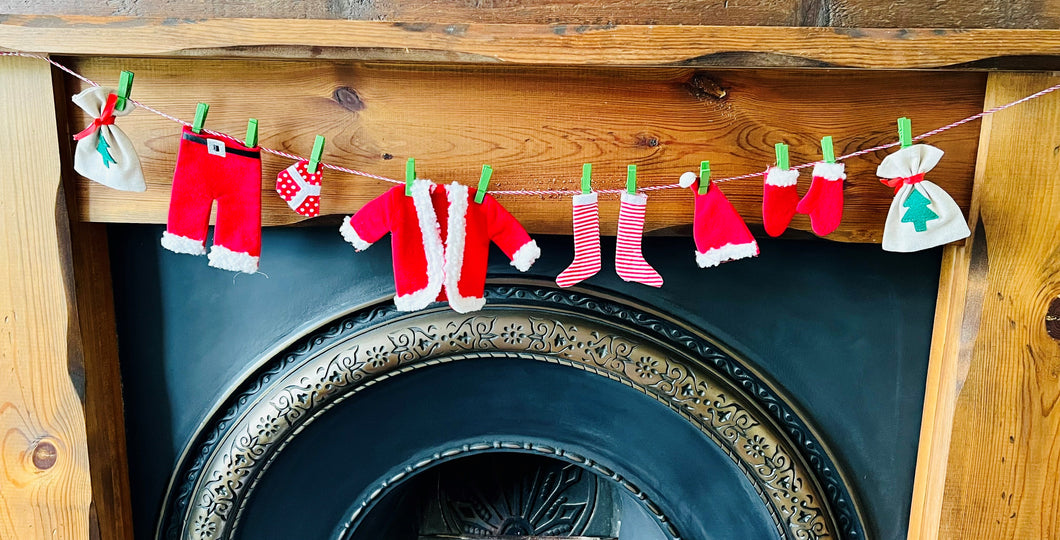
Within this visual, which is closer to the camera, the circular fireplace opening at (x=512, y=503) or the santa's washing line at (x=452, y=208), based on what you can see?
the santa's washing line at (x=452, y=208)

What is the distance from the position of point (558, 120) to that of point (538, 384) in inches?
14.5

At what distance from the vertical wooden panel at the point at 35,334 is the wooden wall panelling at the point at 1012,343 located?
3.63ft

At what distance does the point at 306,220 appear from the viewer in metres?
0.87

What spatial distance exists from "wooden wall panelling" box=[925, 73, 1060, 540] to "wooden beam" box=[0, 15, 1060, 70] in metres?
0.09

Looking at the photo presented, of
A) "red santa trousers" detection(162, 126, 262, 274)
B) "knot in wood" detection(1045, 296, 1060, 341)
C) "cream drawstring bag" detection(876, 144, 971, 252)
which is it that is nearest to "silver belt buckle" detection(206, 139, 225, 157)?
"red santa trousers" detection(162, 126, 262, 274)

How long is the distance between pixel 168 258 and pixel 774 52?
0.80m

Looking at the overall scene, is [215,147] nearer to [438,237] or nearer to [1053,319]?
[438,237]

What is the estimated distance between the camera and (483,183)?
2.68ft

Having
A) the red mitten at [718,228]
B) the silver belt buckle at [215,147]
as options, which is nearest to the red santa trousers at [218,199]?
the silver belt buckle at [215,147]

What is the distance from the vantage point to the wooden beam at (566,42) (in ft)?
2.45

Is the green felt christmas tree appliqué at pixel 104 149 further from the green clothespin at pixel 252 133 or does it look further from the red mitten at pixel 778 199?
the red mitten at pixel 778 199

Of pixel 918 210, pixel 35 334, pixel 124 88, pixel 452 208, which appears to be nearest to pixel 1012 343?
pixel 918 210

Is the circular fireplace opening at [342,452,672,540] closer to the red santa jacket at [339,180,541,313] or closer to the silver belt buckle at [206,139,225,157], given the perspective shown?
the red santa jacket at [339,180,541,313]

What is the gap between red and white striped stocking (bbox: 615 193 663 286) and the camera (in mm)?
811
